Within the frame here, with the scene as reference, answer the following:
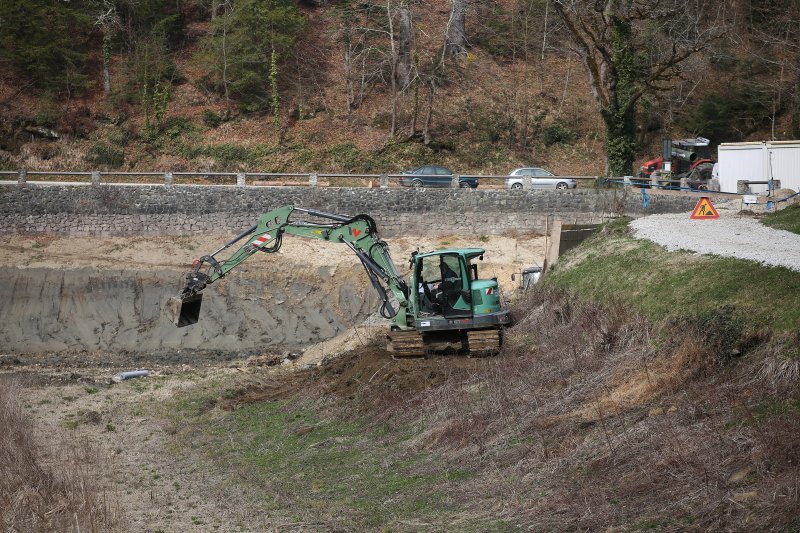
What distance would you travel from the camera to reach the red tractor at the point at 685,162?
45938mm

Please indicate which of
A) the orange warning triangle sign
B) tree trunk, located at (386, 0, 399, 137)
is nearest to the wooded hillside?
tree trunk, located at (386, 0, 399, 137)

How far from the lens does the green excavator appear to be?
20625 mm

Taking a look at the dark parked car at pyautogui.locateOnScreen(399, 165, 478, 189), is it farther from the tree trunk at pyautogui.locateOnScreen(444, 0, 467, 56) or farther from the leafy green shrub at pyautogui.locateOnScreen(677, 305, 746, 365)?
the leafy green shrub at pyautogui.locateOnScreen(677, 305, 746, 365)

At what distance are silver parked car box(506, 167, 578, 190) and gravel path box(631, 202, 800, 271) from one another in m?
13.3

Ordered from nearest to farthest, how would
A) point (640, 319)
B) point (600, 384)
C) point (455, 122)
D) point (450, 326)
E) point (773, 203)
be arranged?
point (600, 384) < point (640, 319) < point (450, 326) < point (773, 203) < point (455, 122)

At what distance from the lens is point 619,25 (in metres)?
43.1

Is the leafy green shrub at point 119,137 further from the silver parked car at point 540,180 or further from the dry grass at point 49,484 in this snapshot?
the dry grass at point 49,484

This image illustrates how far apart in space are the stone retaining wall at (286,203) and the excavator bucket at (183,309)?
59.9 ft

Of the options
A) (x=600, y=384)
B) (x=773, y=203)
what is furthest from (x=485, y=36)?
(x=600, y=384)

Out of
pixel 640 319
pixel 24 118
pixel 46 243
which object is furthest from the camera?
pixel 24 118

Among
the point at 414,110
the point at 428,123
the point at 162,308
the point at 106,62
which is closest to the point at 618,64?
the point at 428,123

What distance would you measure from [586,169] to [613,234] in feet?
83.0

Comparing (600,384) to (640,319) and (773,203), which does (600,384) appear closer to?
(640,319)

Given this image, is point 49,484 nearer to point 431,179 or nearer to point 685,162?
point 431,179
